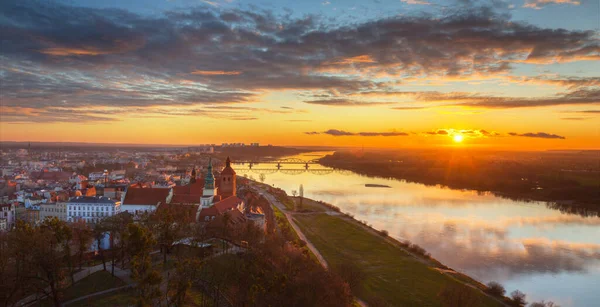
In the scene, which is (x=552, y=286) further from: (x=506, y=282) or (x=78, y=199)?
(x=78, y=199)

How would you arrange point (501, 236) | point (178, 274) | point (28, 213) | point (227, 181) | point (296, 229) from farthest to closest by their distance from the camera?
point (227, 181) < point (296, 229) < point (28, 213) < point (501, 236) < point (178, 274)

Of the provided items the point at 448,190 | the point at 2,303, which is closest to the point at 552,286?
the point at 2,303

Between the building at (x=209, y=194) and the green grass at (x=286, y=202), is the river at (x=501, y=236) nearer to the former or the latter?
the green grass at (x=286, y=202)

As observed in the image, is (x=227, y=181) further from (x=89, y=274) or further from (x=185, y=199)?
(x=89, y=274)

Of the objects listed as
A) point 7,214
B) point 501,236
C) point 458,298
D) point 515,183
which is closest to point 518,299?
point 458,298

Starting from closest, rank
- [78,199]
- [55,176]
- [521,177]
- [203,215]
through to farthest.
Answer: [203,215] < [78,199] < [55,176] < [521,177]

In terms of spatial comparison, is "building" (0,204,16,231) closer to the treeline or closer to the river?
the treeline

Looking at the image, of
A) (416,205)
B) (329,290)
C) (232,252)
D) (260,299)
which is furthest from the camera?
(416,205)
